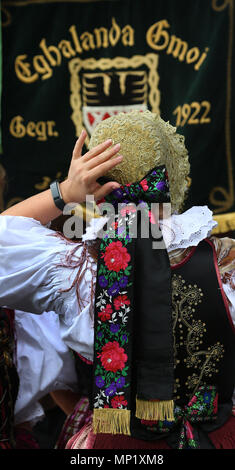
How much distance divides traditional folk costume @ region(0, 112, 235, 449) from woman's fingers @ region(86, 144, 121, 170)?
2.1 inches

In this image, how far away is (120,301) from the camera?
1.06 metres

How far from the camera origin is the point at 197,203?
2.85 m

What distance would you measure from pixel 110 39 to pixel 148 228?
1.98 m

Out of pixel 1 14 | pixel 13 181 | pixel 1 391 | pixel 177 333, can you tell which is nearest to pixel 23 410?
pixel 1 391

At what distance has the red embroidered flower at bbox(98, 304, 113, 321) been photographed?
1058 mm

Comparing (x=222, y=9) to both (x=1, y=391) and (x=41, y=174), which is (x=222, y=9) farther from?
(x=1, y=391)

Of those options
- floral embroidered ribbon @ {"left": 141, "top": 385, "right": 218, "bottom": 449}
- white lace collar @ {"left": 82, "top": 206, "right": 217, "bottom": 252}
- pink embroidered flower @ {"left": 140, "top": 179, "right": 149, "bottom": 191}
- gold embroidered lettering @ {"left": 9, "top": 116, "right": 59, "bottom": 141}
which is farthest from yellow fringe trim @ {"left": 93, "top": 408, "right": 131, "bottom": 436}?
gold embroidered lettering @ {"left": 9, "top": 116, "right": 59, "bottom": 141}

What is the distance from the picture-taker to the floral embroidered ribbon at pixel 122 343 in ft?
3.43

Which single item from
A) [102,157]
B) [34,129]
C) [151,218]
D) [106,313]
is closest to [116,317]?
[106,313]

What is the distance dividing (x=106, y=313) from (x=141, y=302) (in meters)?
0.08

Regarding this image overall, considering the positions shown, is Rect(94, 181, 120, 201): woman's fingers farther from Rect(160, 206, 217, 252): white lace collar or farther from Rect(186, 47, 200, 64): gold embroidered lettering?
Rect(186, 47, 200, 64): gold embroidered lettering

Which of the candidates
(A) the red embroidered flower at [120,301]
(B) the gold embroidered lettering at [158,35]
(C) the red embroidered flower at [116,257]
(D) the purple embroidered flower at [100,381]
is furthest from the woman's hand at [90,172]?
(B) the gold embroidered lettering at [158,35]

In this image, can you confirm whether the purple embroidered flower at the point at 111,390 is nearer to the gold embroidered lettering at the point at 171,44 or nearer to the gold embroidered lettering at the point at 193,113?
the gold embroidered lettering at the point at 193,113

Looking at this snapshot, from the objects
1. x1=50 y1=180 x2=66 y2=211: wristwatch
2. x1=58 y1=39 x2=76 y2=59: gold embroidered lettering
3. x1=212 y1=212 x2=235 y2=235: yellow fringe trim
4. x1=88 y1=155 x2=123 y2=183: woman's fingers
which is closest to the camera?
x1=88 y1=155 x2=123 y2=183: woman's fingers
